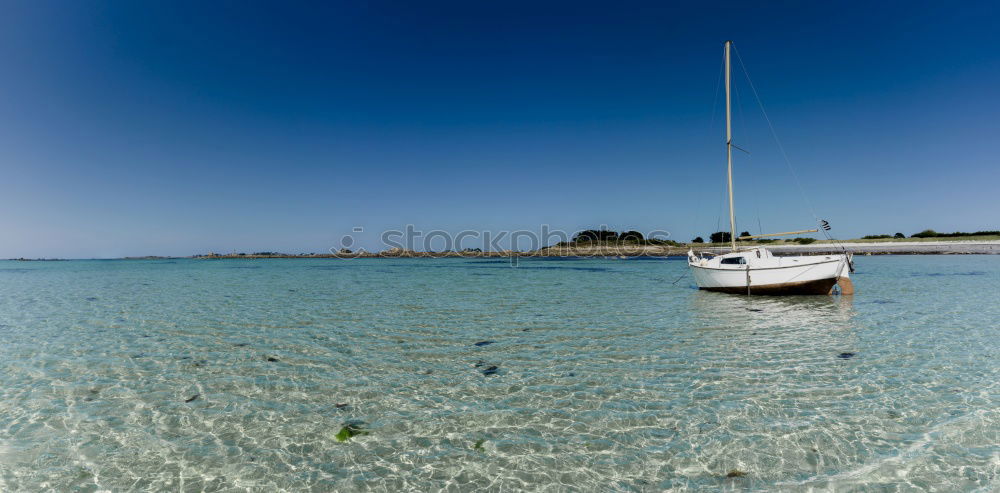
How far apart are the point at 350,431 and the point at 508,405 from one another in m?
2.71

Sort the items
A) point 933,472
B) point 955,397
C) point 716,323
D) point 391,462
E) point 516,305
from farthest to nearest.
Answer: point 516,305, point 716,323, point 955,397, point 391,462, point 933,472

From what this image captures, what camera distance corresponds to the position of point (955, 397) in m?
7.64

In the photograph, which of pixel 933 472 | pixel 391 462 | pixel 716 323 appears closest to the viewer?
pixel 933 472

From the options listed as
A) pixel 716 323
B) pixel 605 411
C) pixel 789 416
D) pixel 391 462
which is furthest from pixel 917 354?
pixel 391 462

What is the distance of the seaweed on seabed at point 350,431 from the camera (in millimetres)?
6301

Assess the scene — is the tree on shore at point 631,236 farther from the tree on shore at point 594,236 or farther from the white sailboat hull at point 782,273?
the white sailboat hull at point 782,273

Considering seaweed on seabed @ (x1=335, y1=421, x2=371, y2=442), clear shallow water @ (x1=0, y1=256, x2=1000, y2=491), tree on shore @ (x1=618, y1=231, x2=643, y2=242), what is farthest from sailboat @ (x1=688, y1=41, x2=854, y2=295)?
tree on shore @ (x1=618, y1=231, x2=643, y2=242)

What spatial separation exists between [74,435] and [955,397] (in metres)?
15.1

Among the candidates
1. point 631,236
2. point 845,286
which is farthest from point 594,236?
point 845,286

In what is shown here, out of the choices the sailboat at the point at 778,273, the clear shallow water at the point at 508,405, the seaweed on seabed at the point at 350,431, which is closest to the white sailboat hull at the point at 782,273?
the sailboat at the point at 778,273

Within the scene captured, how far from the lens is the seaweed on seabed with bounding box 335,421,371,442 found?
630cm

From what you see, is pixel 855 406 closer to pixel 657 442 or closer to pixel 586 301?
pixel 657 442

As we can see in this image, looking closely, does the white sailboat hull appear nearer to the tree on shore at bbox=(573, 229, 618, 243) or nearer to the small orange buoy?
the small orange buoy

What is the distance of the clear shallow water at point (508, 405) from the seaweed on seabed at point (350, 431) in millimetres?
128
